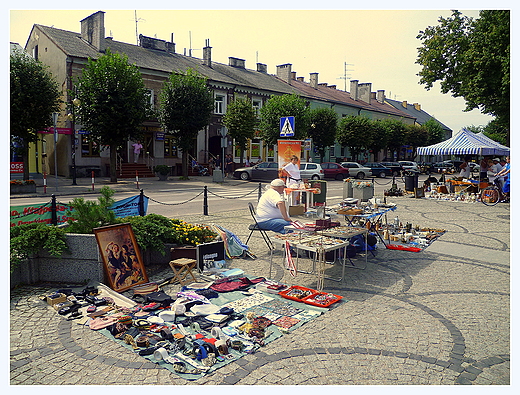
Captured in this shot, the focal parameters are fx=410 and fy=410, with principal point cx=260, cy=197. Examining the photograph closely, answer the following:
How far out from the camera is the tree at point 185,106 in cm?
2748

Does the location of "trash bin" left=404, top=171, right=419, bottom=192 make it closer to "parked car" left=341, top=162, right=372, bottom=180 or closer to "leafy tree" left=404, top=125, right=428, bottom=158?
"parked car" left=341, top=162, right=372, bottom=180

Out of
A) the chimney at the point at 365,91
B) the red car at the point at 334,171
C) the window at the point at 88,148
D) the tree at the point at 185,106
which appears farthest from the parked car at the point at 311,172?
the chimney at the point at 365,91

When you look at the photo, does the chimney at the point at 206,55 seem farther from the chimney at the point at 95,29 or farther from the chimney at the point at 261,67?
the chimney at the point at 95,29

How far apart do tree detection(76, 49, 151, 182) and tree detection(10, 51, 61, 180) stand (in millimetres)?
1948

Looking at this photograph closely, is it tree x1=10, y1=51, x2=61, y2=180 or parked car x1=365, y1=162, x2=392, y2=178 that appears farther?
parked car x1=365, y1=162, x2=392, y2=178

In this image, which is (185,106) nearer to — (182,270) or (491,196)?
(491,196)

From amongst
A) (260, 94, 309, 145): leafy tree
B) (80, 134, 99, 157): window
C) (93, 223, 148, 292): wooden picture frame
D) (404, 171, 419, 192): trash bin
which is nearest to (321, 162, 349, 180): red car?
(260, 94, 309, 145): leafy tree

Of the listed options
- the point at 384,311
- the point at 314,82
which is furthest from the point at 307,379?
the point at 314,82

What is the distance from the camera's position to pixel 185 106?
2744 cm

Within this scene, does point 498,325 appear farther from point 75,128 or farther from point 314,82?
point 314,82

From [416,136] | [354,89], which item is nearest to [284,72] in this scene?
[354,89]

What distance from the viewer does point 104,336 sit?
450 cm

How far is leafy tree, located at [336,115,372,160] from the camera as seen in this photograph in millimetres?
43406

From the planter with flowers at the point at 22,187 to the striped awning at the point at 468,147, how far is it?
19763 mm
